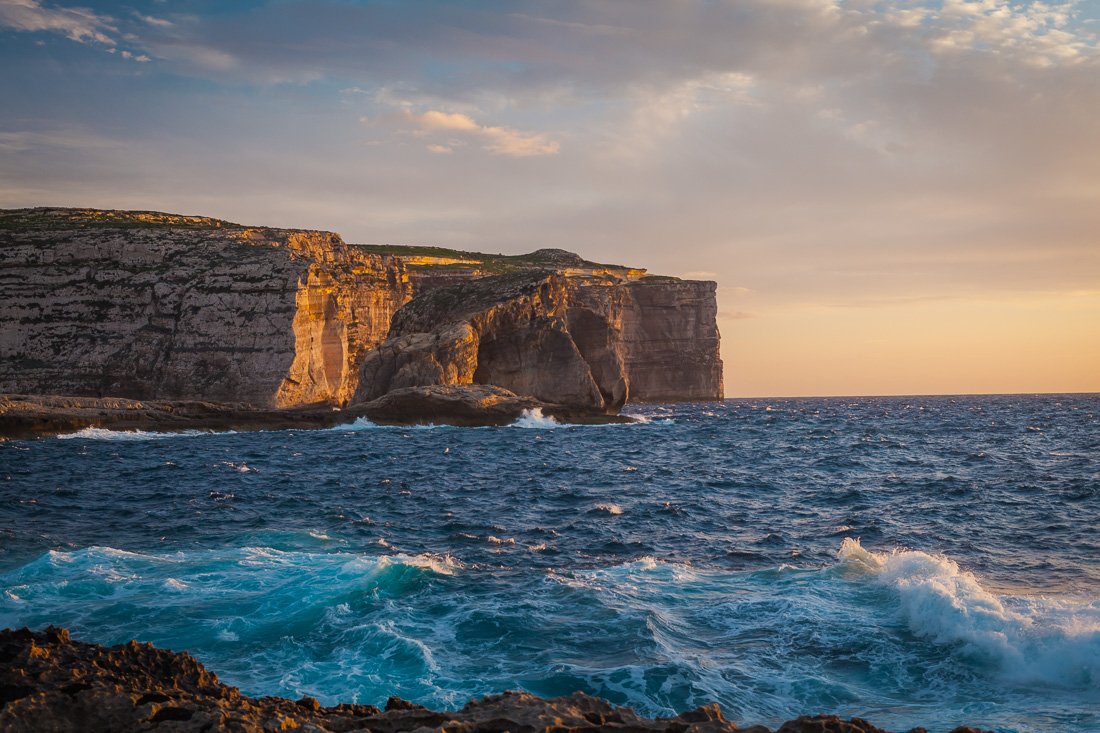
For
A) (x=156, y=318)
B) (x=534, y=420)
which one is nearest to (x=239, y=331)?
(x=156, y=318)

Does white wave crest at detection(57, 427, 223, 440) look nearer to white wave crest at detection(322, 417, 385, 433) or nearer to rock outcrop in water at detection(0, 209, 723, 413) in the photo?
white wave crest at detection(322, 417, 385, 433)

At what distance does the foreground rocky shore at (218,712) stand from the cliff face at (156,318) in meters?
70.3

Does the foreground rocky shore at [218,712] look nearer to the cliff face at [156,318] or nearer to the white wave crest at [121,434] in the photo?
the white wave crest at [121,434]

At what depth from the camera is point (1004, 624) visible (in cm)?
1095

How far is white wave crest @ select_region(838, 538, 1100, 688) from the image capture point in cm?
978

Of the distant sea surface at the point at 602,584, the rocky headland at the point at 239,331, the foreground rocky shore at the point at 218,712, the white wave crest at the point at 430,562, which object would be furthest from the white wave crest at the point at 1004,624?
the rocky headland at the point at 239,331

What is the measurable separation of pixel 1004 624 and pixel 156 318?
78291 mm

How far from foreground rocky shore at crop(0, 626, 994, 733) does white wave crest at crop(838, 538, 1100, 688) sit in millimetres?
5013

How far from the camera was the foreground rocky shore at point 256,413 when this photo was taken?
171 ft

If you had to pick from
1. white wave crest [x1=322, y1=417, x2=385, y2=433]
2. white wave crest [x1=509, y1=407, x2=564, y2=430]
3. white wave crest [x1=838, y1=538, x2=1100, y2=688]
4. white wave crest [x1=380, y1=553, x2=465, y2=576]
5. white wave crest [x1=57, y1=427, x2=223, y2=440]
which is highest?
white wave crest [x1=838, y1=538, x2=1100, y2=688]

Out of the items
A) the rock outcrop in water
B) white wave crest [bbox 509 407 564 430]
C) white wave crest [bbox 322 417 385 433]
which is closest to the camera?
white wave crest [bbox 322 417 385 433]

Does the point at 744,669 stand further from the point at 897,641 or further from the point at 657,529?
the point at 657,529

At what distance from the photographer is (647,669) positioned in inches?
383

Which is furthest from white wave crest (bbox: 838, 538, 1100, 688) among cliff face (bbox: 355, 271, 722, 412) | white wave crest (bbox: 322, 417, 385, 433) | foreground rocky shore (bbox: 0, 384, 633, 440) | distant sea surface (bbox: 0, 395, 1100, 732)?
cliff face (bbox: 355, 271, 722, 412)
